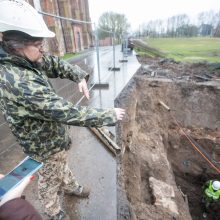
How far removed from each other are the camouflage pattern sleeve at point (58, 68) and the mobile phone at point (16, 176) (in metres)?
1.11

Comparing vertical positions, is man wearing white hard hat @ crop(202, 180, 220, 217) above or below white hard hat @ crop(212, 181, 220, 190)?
below

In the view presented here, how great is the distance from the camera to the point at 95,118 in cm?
156

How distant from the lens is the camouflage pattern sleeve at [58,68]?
2.13m

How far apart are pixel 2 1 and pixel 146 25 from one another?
80.1 metres

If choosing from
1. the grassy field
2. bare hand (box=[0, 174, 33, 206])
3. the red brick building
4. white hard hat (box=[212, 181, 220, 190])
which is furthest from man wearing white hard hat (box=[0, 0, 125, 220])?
the grassy field

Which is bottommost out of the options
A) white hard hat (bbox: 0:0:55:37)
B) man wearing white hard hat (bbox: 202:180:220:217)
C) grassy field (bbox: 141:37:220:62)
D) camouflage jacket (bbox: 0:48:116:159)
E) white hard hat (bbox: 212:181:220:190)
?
man wearing white hard hat (bbox: 202:180:220:217)

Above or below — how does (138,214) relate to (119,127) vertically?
below

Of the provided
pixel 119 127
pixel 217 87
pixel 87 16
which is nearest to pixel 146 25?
pixel 87 16

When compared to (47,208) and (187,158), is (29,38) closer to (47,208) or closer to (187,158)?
(47,208)

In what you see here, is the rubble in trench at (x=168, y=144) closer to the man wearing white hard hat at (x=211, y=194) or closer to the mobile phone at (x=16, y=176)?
the man wearing white hard hat at (x=211, y=194)

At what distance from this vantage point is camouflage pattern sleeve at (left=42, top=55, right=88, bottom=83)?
83.8 inches

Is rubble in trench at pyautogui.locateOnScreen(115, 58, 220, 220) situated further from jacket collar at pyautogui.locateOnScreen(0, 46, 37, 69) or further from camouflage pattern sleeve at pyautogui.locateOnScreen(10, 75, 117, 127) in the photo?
jacket collar at pyautogui.locateOnScreen(0, 46, 37, 69)

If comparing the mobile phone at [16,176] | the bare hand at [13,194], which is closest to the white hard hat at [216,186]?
the mobile phone at [16,176]

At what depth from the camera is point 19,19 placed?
1359 millimetres
